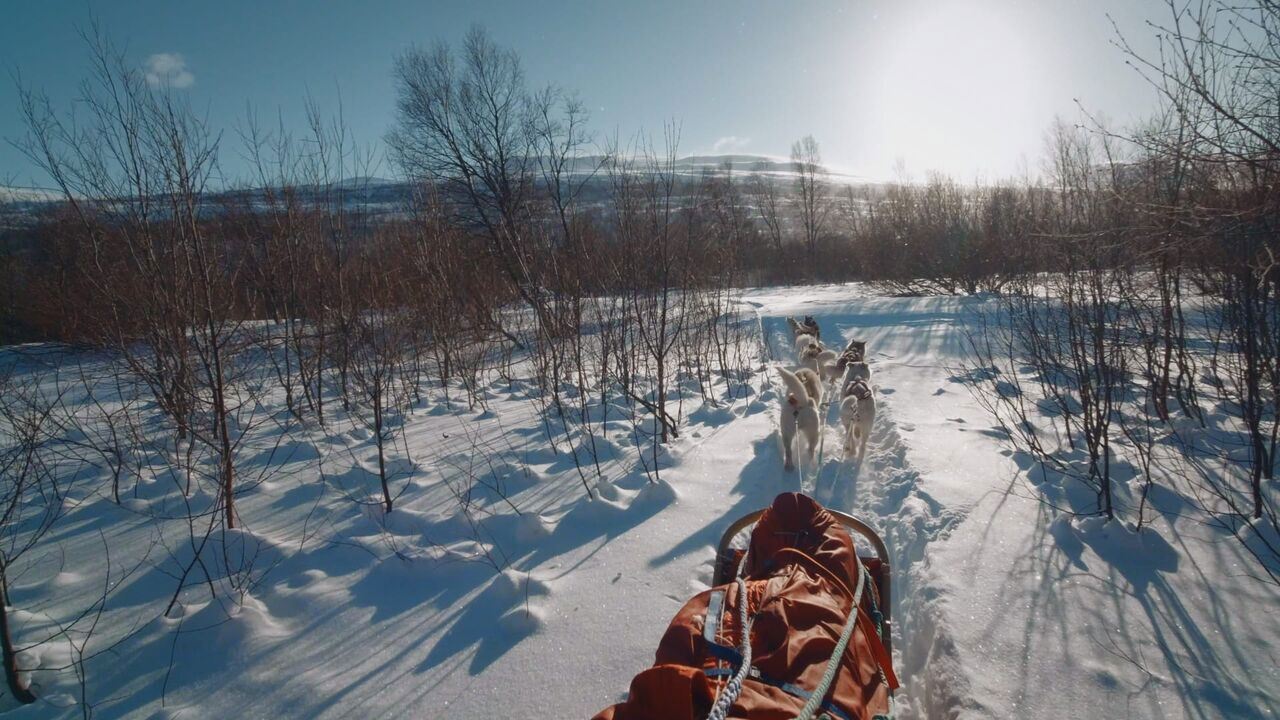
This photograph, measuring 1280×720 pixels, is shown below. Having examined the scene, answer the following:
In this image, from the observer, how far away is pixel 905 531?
3.25 m

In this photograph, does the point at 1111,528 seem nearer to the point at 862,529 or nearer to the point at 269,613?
the point at 862,529

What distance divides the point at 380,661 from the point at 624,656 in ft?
3.57

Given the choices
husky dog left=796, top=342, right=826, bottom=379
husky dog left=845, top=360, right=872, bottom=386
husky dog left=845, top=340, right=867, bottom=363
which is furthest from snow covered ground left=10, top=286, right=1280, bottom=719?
husky dog left=796, top=342, right=826, bottom=379

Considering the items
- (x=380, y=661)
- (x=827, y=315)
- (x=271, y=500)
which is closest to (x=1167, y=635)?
(x=380, y=661)

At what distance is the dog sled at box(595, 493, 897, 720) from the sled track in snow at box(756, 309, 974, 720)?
36 centimetres

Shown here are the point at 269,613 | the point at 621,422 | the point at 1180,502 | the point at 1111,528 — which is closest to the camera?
the point at 269,613

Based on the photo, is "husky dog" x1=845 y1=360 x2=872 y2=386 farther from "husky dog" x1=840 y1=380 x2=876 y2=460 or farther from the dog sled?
the dog sled

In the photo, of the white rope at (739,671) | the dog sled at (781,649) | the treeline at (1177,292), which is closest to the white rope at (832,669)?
the dog sled at (781,649)

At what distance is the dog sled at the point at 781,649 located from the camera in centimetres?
110

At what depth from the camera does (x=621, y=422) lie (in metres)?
5.89

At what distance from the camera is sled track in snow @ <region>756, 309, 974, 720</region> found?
2020 mm

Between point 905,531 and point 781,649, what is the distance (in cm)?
230

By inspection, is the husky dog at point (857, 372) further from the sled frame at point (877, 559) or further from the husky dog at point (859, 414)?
the sled frame at point (877, 559)

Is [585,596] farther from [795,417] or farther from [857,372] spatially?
[857,372]
